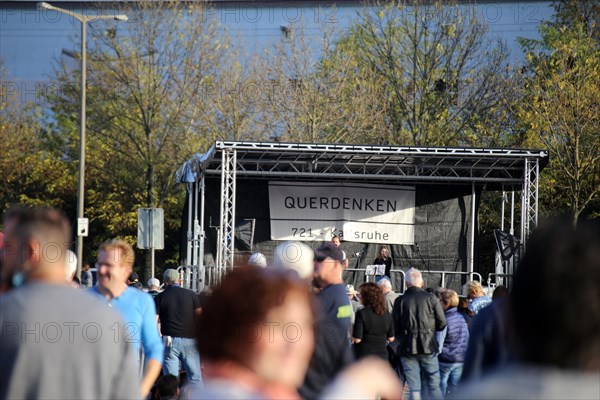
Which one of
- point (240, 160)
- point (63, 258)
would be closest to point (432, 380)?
point (63, 258)

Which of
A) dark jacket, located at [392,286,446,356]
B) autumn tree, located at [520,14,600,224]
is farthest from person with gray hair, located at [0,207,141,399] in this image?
autumn tree, located at [520,14,600,224]

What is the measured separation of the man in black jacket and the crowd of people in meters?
4.41

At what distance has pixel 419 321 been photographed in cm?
1116

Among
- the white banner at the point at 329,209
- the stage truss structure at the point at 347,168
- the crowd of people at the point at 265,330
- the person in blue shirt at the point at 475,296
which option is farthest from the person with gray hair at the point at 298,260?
the white banner at the point at 329,209

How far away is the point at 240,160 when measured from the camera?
22156 mm

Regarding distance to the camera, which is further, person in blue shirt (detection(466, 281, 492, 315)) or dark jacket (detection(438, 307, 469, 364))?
person in blue shirt (detection(466, 281, 492, 315))

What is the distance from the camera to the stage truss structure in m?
21.1

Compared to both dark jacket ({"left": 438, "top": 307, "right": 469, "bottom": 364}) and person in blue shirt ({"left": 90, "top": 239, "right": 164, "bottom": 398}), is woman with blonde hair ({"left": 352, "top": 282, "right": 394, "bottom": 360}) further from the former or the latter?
person in blue shirt ({"left": 90, "top": 239, "right": 164, "bottom": 398})

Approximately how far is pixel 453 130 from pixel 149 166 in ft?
39.1

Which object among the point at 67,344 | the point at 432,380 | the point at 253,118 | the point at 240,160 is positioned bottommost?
the point at 432,380

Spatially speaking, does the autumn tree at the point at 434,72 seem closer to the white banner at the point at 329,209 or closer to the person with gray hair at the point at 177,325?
the white banner at the point at 329,209

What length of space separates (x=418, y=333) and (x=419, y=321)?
15 cm

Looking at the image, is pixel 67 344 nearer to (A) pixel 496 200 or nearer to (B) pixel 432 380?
(B) pixel 432 380

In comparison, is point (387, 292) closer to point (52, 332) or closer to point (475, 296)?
point (475, 296)
